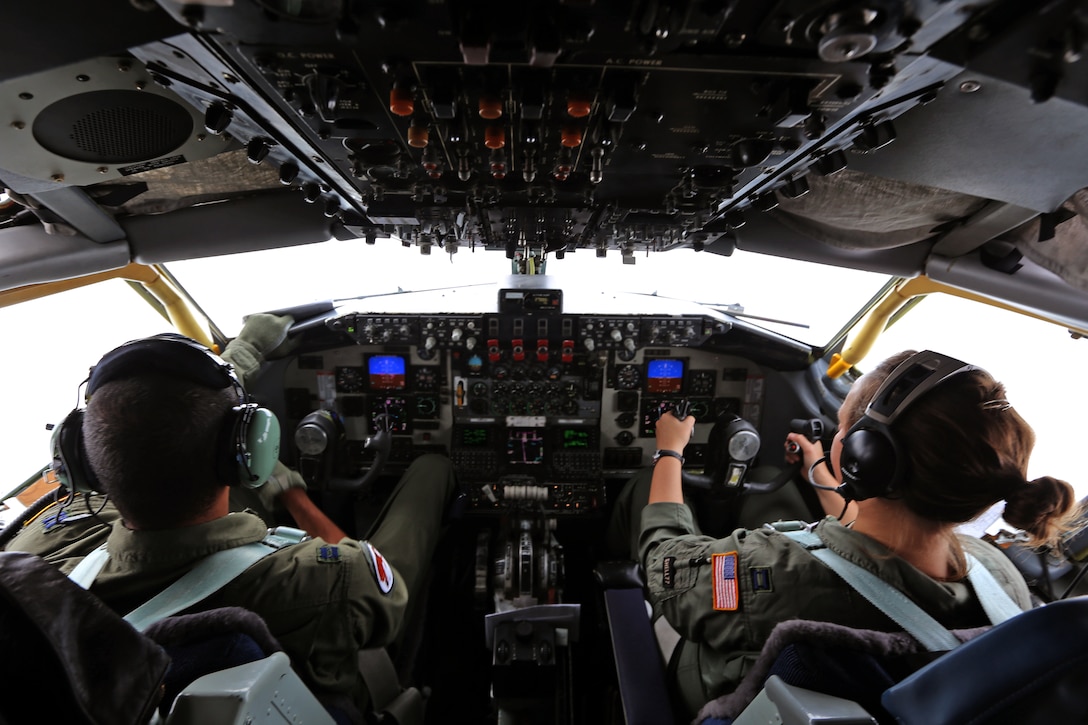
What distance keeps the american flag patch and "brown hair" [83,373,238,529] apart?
1261 millimetres

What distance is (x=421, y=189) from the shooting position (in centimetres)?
152

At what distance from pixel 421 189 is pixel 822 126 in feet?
3.42

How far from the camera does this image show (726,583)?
4.08ft

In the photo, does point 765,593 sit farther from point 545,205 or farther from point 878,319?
point 878,319

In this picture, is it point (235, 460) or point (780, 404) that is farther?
point (780, 404)

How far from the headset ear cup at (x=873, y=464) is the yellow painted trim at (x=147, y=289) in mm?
2798

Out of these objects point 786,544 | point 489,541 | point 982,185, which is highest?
point 982,185

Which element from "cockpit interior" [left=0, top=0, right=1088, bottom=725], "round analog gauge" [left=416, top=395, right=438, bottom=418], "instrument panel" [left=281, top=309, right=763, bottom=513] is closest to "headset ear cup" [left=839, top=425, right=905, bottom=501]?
"cockpit interior" [left=0, top=0, right=1088, bottom=725]

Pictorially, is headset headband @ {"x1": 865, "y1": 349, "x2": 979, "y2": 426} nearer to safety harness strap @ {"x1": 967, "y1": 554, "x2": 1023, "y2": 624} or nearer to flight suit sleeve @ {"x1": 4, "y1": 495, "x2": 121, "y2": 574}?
safety harness strap @ {"x1": 967, "y1": 554, "x2": 1023, "y2": 624}

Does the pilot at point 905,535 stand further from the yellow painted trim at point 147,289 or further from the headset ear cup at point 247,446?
the yellow painted trim at point 147,289

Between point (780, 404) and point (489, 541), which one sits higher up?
point (780, 404)

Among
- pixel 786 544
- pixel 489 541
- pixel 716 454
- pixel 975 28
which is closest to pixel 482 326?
pixel 489 541

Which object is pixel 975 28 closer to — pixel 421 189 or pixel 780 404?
pixel 421 189

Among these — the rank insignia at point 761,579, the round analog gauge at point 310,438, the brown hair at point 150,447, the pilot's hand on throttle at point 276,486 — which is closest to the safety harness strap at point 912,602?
the rank insignia at point 761,579
